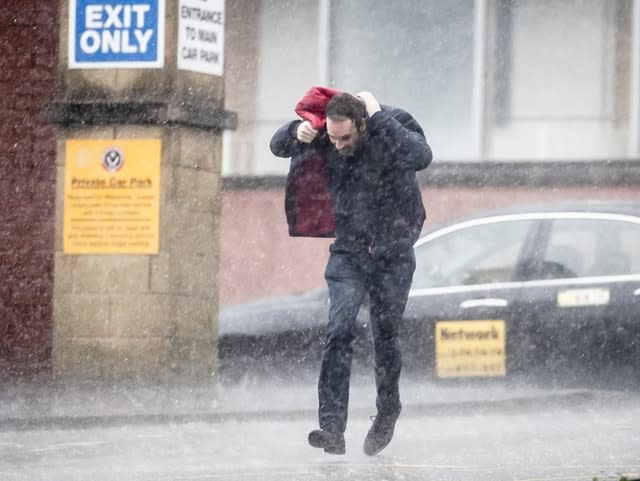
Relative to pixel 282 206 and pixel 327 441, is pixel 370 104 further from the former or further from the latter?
pixel 282 206

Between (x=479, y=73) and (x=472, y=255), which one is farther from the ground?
(x=479, y=73)

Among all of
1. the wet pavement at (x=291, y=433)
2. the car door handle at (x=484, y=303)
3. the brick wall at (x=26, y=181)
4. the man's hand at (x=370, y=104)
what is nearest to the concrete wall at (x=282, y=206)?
the brick wall at (x=26, y=181)

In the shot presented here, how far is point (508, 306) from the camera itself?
12.4 m

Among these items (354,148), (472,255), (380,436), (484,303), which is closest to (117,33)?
(472,255)

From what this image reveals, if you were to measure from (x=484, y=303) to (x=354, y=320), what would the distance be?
297 cm

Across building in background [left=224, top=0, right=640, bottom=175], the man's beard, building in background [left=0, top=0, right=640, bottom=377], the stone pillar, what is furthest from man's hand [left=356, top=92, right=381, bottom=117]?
building in background [left=224, top=0, right=640, bottom=175]

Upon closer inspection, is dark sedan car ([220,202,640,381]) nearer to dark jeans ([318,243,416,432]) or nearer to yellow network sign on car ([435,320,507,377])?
yellow network sign on car ([435,320,507,377])

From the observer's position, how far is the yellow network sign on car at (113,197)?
13.8 metres

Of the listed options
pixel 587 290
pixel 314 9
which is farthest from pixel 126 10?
pixel 314 9

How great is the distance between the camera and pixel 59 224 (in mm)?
14125

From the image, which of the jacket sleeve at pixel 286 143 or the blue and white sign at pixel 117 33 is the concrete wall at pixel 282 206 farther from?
the jacket sleeve at pixel 286 143

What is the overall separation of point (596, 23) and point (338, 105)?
1055cm

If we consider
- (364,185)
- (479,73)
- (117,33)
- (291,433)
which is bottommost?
(291,433)

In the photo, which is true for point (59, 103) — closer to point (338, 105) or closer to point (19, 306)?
point (19, 306)
